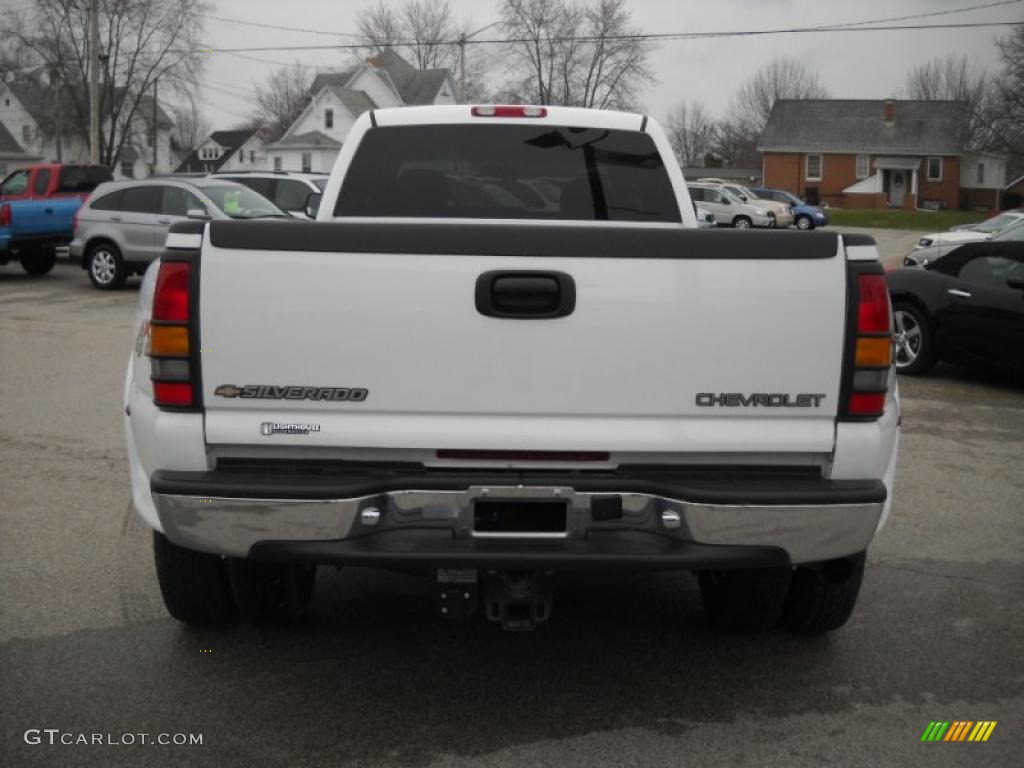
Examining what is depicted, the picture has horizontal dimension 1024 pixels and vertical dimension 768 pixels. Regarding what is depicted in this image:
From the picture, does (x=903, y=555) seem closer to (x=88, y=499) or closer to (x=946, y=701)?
(x=946, y=701)

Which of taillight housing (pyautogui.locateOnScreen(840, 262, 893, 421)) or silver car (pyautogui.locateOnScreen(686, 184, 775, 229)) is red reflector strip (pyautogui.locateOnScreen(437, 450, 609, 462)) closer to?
taillight housing (pyautogui.locateOnScreen(840, 262, 893, 421))

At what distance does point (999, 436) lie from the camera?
350 inches

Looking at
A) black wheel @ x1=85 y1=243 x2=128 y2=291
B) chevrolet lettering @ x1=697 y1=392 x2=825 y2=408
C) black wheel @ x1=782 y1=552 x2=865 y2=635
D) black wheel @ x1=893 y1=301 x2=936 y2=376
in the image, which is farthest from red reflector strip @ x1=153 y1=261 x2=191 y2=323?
black wheel @ x1=85 y1=243 x2=128 y2=291

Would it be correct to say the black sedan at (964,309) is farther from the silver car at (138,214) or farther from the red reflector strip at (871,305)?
the silver car at (138,214)

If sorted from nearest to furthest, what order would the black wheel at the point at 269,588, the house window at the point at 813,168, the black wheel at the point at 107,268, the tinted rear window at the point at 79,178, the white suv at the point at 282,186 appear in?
the black wheel at the point at 269,588 → the black wheel at the point at 107,268 → the white suv at the point at 282,186 → the tinted rear window at the point at 79,178 → the house window at the point at 813,168

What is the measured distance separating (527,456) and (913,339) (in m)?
8.80

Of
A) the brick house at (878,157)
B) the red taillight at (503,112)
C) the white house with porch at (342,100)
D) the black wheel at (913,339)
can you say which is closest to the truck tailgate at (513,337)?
the red taillight at (503,112)

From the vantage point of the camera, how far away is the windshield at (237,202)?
59.3 feet

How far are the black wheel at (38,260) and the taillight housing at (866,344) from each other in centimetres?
2076

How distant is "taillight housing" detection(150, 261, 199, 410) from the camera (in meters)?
3.53

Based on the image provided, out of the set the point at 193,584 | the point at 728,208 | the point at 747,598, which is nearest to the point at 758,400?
the point at 747,598

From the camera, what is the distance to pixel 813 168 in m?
85.1

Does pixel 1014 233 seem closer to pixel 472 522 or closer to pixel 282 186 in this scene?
pixel 282 186

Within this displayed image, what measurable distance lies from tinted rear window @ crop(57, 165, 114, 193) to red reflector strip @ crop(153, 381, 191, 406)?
2066cm
